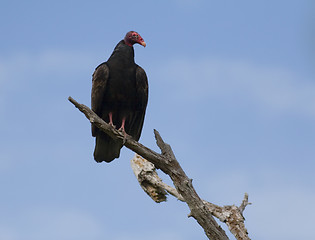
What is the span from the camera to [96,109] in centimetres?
634

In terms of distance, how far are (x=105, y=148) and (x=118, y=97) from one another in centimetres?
73

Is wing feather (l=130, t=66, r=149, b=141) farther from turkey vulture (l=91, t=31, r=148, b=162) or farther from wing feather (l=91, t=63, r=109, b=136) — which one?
wing feather (l=91, t=63, r=109, b=136)

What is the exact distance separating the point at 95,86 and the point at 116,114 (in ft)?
1.44

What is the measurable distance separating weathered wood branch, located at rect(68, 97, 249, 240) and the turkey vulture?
62 centimetres

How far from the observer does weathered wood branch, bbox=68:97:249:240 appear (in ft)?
16.8

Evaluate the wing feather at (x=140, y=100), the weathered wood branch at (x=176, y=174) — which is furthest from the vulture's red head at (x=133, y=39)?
the weathered wood branch at (x=176, y=174)

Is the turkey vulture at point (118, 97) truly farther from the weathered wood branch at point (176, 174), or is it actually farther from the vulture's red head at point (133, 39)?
the weathered wood branch at point (176, 174)

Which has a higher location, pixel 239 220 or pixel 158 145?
pixel 158 145

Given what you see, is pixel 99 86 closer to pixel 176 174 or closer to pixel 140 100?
pixel 140 100

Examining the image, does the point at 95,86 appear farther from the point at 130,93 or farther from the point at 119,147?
the point at 119,147

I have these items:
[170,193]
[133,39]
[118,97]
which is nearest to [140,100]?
[118,97]

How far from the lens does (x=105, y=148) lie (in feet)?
21.5

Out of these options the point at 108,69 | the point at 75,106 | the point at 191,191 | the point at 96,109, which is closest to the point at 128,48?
the point at 108,69

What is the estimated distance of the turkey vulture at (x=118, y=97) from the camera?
6234 mm
